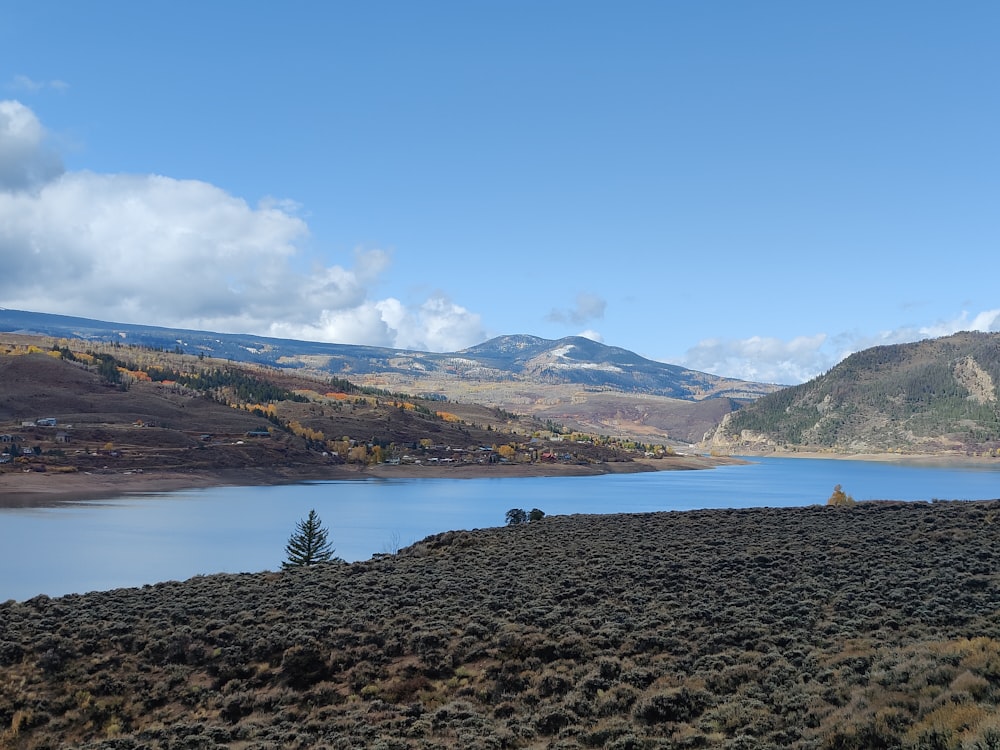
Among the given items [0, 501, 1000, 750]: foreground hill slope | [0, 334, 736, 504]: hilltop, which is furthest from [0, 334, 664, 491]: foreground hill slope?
[0, 501, 1000, 750]: foreground hill slope

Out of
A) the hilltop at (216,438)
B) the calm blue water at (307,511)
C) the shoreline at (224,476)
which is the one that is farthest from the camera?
the hilltop at (216,438)

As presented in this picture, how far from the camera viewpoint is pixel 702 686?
567 inches

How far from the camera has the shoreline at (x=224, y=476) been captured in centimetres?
9019

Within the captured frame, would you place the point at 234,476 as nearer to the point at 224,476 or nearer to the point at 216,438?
the point at 224,476

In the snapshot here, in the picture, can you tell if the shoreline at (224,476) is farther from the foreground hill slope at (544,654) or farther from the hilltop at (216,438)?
the foreground hill slope at (544,654)

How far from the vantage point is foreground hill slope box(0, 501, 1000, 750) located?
12.5 metres

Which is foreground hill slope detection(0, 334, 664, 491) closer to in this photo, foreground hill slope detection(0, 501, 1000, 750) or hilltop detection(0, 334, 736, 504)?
hilltop detection(0, 334, 736, 504)

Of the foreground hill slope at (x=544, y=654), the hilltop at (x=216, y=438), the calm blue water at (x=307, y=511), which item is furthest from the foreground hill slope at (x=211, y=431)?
the foreground hill slope at (x=544, y=654)

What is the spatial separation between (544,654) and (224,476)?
101 m

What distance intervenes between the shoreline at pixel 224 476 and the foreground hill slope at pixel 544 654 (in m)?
68.6

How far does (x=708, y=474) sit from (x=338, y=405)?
7299cm

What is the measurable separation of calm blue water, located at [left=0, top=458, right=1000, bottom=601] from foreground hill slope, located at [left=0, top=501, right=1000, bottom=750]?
73.6ft

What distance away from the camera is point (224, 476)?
11169 cm

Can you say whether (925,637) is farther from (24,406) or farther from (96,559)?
(24,406)
